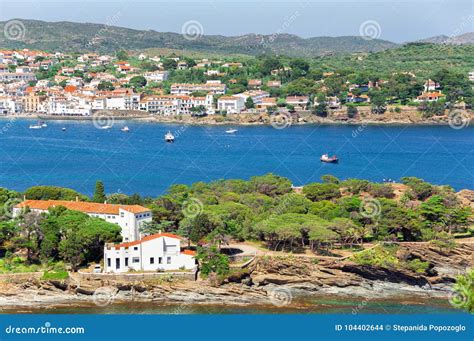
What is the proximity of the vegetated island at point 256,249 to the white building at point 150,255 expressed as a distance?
0.25 m

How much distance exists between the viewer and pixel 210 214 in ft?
43.8

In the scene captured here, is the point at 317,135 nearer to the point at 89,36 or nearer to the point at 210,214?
the point at 210,214

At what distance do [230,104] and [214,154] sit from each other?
12717 millimetres

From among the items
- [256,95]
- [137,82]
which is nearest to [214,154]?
[256,95]

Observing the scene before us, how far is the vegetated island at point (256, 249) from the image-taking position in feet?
37.6

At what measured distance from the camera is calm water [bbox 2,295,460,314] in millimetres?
10922

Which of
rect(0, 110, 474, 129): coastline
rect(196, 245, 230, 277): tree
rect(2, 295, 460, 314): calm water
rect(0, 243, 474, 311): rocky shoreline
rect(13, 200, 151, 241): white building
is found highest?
rect(0, 110, 474, 129): coastline

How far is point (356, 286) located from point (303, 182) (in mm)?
9318

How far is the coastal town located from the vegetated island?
24794 mm

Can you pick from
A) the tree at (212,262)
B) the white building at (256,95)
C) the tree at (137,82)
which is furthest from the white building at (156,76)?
the tree at (212,262)

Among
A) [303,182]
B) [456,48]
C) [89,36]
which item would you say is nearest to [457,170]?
[303,182]

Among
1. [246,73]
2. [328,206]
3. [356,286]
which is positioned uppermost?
[246,73]

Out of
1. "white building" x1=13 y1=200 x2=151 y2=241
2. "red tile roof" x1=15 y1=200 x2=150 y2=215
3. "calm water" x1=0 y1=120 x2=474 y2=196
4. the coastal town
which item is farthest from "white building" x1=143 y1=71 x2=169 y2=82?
"white building" x1=13 y1=200 x2=151 y2=241

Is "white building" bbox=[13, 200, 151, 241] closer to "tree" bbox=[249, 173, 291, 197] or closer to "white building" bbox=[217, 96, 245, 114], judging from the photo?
"tree" bbox=[249, 173, 291, 197]
